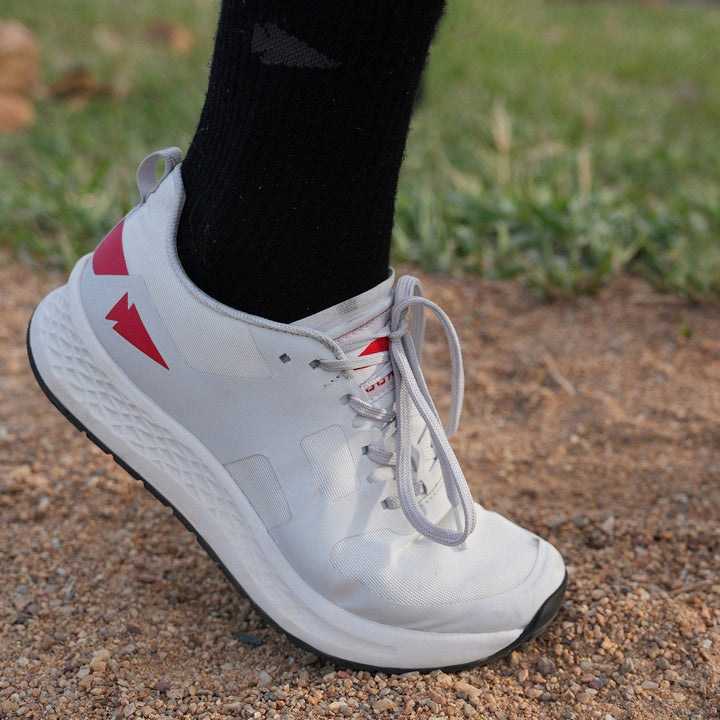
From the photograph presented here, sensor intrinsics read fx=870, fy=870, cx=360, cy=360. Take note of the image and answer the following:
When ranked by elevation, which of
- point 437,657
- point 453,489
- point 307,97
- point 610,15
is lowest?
point 610,15

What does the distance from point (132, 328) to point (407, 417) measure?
0.33 metres

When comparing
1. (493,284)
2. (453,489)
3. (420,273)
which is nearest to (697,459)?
(453,489)

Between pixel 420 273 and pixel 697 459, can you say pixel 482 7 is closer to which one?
pixel 420 273

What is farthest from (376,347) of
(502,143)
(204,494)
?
(502,143)

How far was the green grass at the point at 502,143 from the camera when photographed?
2.06m

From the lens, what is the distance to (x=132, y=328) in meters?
0.98

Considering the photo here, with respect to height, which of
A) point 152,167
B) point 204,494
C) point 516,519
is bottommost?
point 516,519

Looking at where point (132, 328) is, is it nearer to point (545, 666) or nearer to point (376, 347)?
point (376, 347)

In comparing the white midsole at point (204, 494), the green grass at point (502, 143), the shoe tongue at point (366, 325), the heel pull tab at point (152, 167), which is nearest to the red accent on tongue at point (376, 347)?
the shoe tongue at point (366, 325)

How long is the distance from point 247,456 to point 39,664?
311 millimetres

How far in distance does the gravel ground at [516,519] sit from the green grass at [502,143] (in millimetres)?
354

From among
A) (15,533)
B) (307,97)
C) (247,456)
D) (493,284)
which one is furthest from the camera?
(493,284)

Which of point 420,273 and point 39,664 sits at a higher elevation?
point 39,664

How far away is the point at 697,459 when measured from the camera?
135cm
